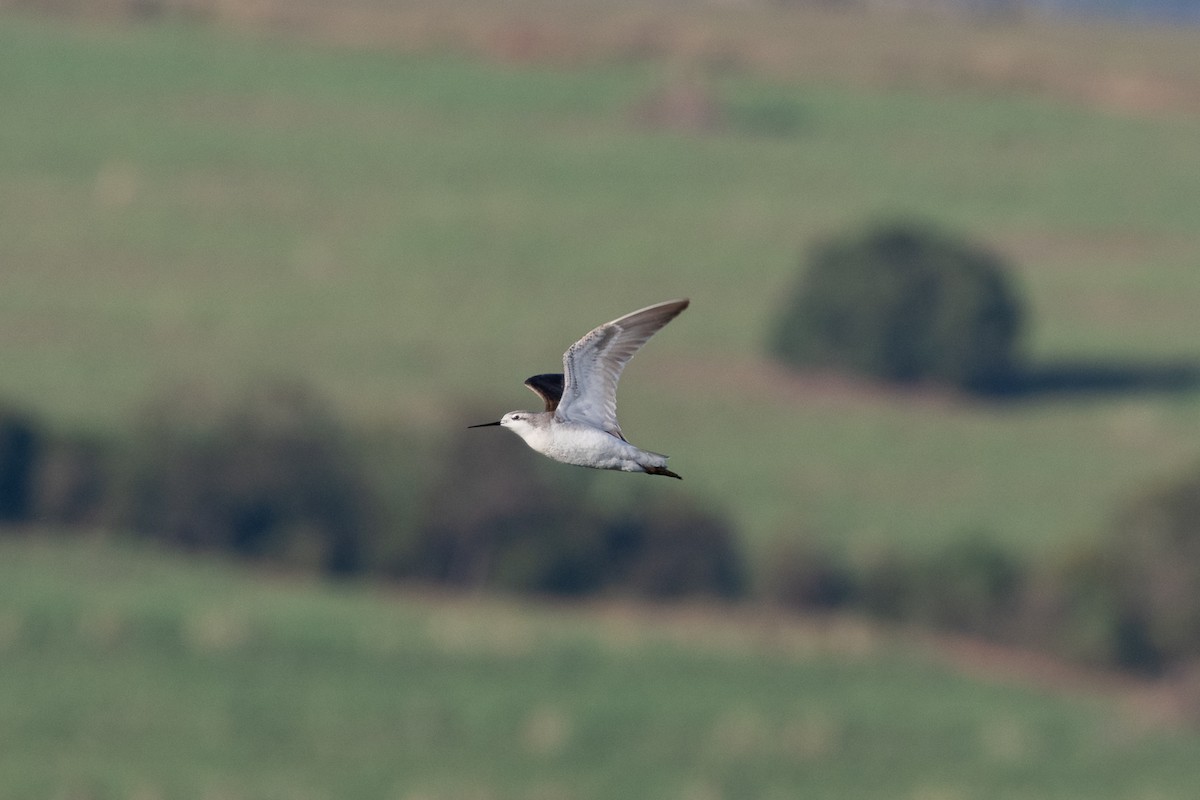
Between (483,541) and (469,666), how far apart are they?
11.1 meters

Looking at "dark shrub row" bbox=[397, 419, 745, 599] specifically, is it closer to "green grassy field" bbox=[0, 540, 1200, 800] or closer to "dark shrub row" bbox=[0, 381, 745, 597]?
"dark shrub row" bbox=[0, 381, 745, 597]

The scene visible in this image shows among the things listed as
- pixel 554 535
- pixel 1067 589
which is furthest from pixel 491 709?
pixel 1067 589

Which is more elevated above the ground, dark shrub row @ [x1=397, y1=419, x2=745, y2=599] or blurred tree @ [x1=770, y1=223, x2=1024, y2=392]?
blurred tree @ [x1=770, y1=223, x2=1024, y2=392]

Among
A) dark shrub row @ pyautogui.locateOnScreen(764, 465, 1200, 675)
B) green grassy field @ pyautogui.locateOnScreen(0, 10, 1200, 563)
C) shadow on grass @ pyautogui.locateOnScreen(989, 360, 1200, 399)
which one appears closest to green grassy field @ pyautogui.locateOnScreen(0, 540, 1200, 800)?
dark shrub row @ pyautogui.locateOnScreen(764, 465, 1200, 675)

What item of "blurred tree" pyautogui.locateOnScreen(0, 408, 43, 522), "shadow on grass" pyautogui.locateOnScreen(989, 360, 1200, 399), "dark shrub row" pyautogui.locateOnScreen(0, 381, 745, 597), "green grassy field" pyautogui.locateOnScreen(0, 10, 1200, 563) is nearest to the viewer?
"dark shrub row" pyautogui.locateOnScreen(0, 381, 745, 597)

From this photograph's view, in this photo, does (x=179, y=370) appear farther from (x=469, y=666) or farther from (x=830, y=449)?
(x=469, y=666)

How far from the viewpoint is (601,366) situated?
63.4ft

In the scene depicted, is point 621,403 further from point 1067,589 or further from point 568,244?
point 568,244

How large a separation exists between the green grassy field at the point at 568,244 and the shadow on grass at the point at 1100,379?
1.26 meters

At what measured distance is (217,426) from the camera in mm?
86250

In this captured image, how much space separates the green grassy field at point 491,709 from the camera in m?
62.8

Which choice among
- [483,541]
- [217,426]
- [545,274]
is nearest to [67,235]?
[545,274]

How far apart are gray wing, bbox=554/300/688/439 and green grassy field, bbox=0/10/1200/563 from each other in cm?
5741

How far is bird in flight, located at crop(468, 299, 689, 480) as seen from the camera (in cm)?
1903
